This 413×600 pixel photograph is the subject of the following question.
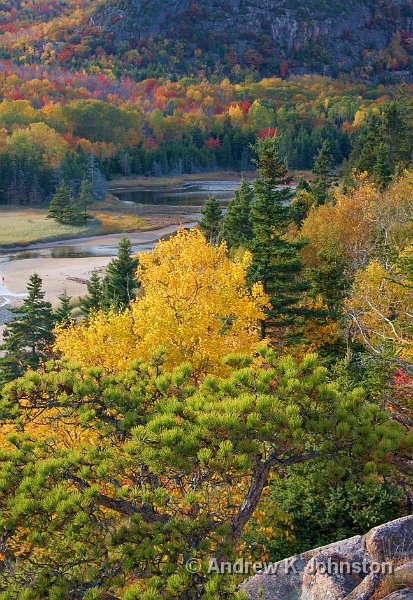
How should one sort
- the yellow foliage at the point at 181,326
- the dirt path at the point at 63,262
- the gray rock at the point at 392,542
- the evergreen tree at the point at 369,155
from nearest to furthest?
the gray rock at the point at 392,542
the yellow foliage at the point at 181,326
the evergreen tree at the point at 369,155
the dirt path at the point at 63,262

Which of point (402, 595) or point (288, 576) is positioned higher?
point (402, 595)

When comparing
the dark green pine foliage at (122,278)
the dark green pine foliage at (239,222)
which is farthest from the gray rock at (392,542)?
the dark green pine foliage at (239,222)

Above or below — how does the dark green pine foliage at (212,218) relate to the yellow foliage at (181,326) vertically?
above

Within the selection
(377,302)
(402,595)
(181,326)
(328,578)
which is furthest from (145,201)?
(402,595)

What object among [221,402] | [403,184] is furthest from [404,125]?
[221,402]

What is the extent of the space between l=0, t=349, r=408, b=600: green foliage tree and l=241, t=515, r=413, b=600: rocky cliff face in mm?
971

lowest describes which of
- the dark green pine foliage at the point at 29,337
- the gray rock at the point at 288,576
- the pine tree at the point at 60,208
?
the dark green pine foliage at the point at 29,337

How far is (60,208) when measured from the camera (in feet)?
288

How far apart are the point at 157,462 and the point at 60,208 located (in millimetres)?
83369

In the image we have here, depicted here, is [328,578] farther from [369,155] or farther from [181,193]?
[181,193]

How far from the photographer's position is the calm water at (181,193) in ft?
368

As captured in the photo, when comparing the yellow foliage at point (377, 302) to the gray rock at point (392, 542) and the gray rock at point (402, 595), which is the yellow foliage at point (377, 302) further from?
the gray rock at point (402, 595)

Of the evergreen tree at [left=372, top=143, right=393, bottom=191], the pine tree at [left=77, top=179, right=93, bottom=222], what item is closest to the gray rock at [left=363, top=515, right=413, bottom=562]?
the evergreen tree at [left=372, top=143, right=393, bottom=191]

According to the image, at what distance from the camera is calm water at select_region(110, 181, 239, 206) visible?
112188mm
